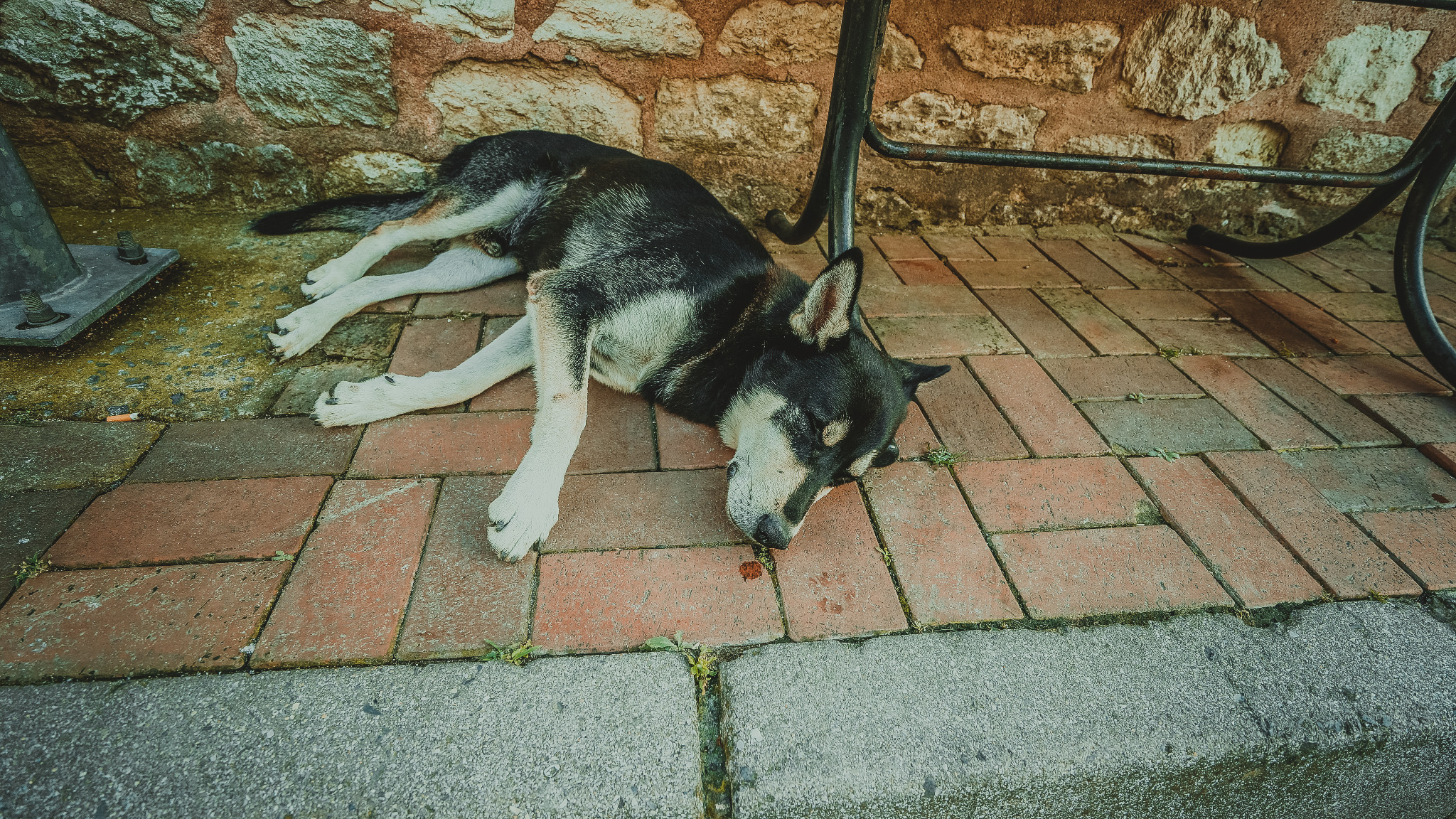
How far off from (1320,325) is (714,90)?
3.11m

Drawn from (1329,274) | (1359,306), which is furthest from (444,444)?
(1329,274)

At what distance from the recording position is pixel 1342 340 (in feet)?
9.91

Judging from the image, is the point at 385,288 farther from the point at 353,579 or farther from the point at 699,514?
the point at 699,514

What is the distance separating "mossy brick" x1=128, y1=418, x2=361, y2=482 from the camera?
1.81 m

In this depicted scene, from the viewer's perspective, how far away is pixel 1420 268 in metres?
2.80

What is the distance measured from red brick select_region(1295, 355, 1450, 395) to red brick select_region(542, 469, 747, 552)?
265cm

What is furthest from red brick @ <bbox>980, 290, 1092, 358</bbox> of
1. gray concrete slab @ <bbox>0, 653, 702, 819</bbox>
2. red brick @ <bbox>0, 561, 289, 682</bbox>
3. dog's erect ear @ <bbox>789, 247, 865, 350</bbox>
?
red brick @ <bbox>0, 561, 289, 682</bbox>

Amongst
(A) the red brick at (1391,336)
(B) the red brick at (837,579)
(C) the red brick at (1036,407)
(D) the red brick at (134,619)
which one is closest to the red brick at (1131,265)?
(A) the red brick at (1391,336)

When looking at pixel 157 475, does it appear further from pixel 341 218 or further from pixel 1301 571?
pixel 1301 571

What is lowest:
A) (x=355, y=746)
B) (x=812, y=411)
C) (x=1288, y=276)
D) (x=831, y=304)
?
(x=355, y=746)

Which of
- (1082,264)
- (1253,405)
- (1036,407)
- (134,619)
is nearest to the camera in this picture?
(134,619)

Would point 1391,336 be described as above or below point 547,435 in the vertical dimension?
above

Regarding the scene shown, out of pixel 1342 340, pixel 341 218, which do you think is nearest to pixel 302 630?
pixel 341 218

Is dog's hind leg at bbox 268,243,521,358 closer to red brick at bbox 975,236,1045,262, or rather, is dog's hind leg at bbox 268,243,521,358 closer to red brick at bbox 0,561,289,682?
red brick at bbox 0,561,289,682
